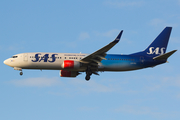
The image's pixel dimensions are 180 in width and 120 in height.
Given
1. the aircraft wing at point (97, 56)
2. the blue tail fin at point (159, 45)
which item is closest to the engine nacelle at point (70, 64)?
the aircraft wing at point (97, 56)

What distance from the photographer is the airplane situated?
4581 centimetres

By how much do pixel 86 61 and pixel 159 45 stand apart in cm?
1289

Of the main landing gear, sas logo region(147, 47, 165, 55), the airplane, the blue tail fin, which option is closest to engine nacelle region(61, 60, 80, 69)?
the airplane

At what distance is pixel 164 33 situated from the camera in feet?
170

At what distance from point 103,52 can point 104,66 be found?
12.2ft

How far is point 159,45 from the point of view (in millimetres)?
51500

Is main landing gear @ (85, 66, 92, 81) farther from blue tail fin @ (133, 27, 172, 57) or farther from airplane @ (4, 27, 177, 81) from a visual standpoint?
blue tail fin @ (133, 27, 172, 57)

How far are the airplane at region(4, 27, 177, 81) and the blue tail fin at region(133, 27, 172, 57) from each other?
0.17 metres

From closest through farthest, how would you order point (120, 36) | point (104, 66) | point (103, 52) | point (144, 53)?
point (120, 36), point (103, 52), point (104, 66), point (144, 53)

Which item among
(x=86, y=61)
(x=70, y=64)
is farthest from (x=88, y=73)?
(x=70, y=64)

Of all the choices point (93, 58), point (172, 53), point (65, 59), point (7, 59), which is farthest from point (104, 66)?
point (7, 59)

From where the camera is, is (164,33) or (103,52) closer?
(103,52)

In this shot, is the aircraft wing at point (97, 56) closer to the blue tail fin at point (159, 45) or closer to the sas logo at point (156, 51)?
the blue tail fin at point (159, 45)

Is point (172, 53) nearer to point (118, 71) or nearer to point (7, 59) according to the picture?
point (118, 71)
